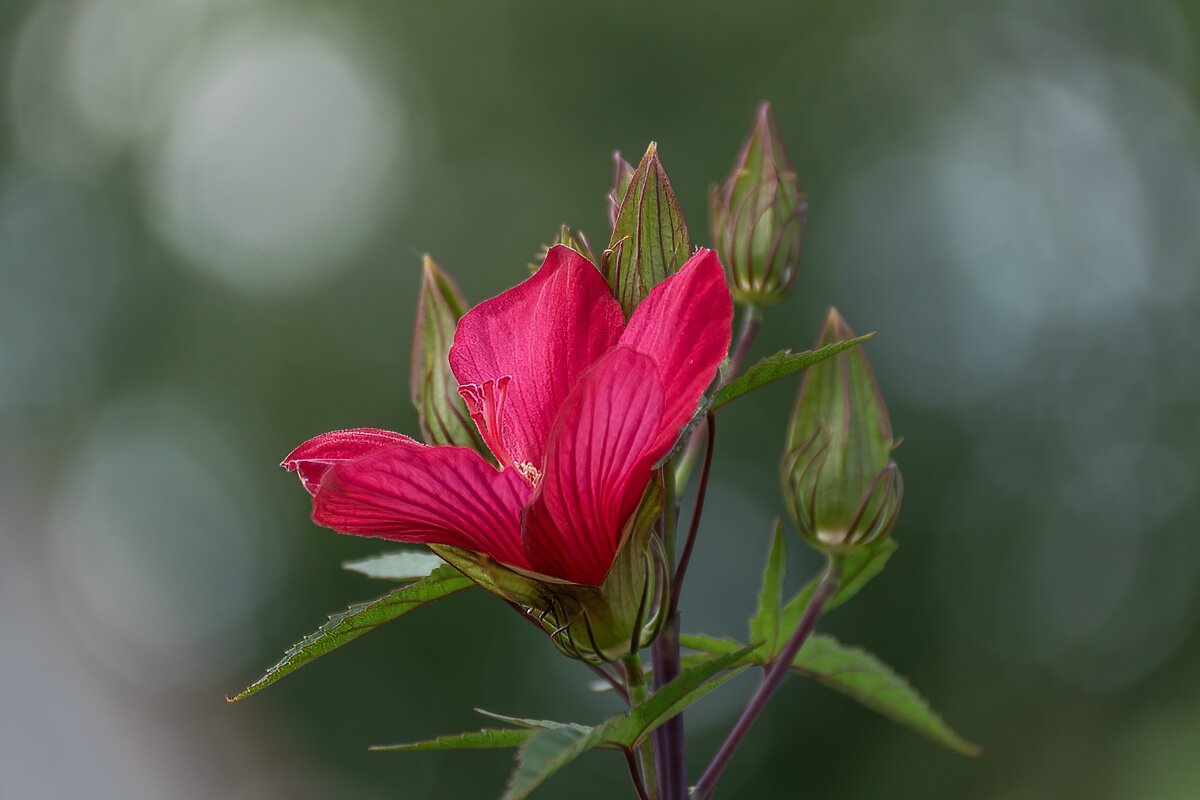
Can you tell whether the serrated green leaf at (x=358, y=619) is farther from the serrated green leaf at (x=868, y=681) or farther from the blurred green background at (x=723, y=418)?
the blurred green background at (x=723, y=418)

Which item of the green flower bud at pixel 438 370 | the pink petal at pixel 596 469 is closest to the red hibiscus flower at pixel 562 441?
the pink petal at pixel 596 469

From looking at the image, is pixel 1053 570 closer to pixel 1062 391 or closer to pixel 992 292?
pixel 1062 391

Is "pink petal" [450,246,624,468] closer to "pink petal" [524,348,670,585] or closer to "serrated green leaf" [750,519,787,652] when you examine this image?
"pink petal" [524,348,670,585]

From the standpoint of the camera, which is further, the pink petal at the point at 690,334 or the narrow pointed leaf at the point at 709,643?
the narrow pointed leaf at the point at 709,643

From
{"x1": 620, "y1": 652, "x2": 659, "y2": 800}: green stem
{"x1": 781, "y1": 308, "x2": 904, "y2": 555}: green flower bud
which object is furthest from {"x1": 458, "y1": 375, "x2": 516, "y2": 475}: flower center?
{"x1": 781, "y1": 308, "x2": 904, "y2": 555}: green flower bud

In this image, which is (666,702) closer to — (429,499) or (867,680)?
(429,499)

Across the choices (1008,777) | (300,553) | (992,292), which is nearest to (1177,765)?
(1008,777)

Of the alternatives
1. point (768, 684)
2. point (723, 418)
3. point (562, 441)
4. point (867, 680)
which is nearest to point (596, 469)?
point (562, 441)
